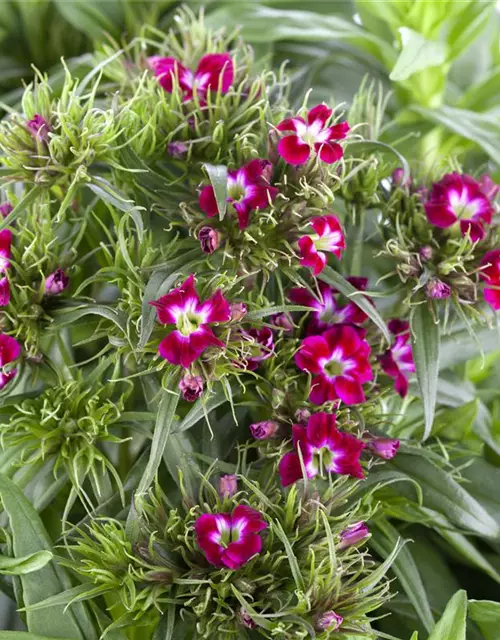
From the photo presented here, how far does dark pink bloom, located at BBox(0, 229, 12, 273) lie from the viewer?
2.32 feet

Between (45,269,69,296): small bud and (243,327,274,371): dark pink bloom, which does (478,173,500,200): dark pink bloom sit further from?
(45,269,69,296): small bud

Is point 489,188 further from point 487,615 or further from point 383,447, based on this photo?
point 487,615

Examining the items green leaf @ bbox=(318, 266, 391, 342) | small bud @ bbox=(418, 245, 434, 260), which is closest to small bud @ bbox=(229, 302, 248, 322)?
green leaf @ bbox=(318, 266, 391, 342)

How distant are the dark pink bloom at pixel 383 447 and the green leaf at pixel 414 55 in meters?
0.38

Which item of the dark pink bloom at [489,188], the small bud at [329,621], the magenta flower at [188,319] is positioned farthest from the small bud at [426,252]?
the small bud at [329,621]

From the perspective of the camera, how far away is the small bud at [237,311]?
660 millimetres

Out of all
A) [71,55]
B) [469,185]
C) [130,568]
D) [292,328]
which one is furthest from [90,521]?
[71,55]

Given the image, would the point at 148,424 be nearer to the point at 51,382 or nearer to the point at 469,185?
the point at 51,382

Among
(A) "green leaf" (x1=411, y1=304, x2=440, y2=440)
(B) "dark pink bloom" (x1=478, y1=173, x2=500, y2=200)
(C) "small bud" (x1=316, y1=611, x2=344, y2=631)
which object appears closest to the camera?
(C) "small bud" (x1=316, y1=611, x2=344, y2=631)

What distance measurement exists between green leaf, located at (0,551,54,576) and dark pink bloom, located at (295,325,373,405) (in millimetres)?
257

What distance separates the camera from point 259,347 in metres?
0.70

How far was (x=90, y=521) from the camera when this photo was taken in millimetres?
736

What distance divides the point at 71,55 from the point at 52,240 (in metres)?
0.57

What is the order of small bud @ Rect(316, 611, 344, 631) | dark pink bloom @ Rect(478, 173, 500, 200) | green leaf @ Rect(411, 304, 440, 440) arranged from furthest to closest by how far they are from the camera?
dark pink bloom @ Rect(478, 173, 500, 200), green leaf @ Rect(411, 304, 440, 440), small bud @ Rect(316, 611, 344, 631)
